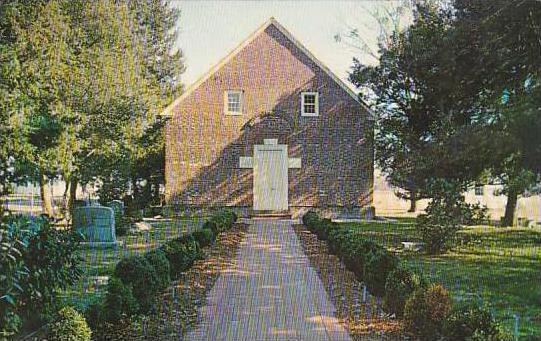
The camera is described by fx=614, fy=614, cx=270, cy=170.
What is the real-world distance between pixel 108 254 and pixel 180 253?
171 inches

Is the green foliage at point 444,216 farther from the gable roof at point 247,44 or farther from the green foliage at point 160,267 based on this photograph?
the gable roof at point 247,44

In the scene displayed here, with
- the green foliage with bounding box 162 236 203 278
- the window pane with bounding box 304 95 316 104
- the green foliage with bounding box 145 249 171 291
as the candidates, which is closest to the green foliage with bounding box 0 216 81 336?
the green foliage with bounding box 145 249 171 291

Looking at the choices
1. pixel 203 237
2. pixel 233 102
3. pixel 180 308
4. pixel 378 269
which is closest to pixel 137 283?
pixel 180 308

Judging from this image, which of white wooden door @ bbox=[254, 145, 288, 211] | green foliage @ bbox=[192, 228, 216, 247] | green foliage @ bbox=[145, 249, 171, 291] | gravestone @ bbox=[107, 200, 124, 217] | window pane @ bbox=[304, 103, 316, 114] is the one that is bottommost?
green foliage @ bbox=[145, 249, 171, 291]

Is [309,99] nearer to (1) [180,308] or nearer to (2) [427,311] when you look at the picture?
(1) [180,308]

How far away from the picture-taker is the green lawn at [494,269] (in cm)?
868

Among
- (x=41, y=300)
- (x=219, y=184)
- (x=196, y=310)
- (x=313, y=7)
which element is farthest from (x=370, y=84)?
(x=41, y=300)

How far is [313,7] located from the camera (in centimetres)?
1323

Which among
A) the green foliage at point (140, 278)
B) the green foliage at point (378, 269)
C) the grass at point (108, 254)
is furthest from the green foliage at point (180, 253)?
the green foliage at point (378, 269)

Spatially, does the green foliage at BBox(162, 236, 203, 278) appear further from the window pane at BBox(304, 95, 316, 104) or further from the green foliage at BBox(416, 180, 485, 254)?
the window pane at BBox(304, 95, 316, 104)

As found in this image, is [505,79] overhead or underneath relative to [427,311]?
overhead

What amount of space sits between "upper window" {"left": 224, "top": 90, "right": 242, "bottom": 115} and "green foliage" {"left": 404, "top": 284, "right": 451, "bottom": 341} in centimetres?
1806

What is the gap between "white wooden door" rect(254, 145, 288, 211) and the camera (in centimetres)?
2442

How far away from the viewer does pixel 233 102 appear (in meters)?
24.7
